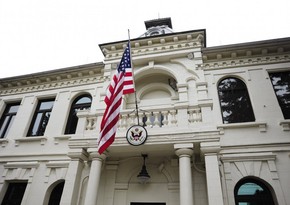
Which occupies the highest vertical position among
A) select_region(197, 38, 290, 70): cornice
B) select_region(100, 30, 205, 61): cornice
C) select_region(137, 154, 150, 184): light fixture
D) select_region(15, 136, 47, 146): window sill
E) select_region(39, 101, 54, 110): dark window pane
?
select_region(100, 30, 205, 61): cornice

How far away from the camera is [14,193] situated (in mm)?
9172

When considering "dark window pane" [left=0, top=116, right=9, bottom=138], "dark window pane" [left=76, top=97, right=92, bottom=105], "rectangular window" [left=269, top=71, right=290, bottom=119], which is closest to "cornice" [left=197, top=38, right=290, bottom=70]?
"rectangular window" [left=269, top=71, right=290, bottom=119]

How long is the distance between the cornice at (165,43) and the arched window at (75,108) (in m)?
2.64

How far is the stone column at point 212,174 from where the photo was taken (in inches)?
222

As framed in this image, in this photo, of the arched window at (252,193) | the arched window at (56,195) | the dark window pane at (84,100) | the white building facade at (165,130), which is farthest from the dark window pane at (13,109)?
the arched window at (252,193)

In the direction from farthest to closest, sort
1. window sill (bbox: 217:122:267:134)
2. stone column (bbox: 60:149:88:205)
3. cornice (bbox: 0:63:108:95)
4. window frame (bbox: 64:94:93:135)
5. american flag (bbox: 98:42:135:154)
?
cornice (bbox: 0:63:108:95), window frame (bbox: 64:94:93:135), window sill (bbox: 217:122:267:134), stone column (bbox: 60:149:88:205), american flag (bbox: 98:42:135:154)

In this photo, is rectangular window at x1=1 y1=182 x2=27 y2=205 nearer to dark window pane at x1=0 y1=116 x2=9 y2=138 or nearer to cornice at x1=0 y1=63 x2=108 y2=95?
dark window pane at x1=0 y1=116 x2=9 y2=138

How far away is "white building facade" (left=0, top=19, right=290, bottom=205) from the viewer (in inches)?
269

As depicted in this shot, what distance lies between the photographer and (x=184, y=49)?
9977 millimetres

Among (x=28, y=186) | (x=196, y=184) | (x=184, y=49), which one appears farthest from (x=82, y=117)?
(x=184, y=49)

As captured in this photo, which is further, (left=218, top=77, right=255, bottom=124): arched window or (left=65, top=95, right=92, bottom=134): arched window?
(left=65, top=95, right=92, bottom=134): arched window

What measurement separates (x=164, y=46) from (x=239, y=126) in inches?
211

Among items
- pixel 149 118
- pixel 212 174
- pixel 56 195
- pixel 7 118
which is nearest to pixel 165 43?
pixel 149 118

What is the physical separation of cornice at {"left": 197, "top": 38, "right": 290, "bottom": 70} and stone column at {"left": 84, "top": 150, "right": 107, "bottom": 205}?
6153 mm
